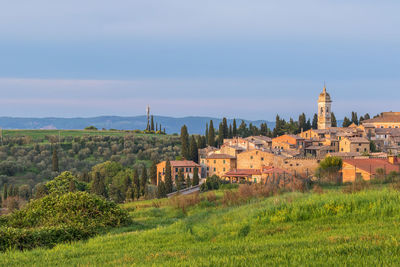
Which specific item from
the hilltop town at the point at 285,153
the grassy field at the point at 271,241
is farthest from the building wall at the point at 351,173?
the grassy field at the point at 271,241

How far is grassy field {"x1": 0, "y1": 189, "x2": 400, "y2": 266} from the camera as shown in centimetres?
757

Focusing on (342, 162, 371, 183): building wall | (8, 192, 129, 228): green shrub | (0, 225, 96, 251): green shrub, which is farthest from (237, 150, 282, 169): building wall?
(0, 225, 96, 251): green shrub

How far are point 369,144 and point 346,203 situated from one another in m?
50.9

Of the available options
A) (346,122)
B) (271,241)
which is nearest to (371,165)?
(271,241)

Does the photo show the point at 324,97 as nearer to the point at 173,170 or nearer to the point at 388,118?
the point at 388,118

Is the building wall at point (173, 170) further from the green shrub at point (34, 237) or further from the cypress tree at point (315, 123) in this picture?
the green shrub at point (34, 237)

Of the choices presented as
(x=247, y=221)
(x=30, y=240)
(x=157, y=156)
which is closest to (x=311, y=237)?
(x=247, y=221)

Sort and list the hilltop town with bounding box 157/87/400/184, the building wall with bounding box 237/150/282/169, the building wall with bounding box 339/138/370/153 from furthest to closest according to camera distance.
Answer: the building wall with bounding box 339/138/370/153
the building wall with bounding box 237/150/282/169
the hilltop town with bounding box 157/87/400/184

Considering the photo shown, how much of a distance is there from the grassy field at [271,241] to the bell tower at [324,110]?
72.1 m

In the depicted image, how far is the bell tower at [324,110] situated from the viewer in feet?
273

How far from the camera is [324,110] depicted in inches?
3285

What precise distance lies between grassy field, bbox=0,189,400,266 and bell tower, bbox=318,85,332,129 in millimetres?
72063

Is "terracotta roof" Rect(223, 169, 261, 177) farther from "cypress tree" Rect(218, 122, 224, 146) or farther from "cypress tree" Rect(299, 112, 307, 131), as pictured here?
"cypress tree" Rect(299, 112, 307, 131)

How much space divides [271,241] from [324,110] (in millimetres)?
76757
